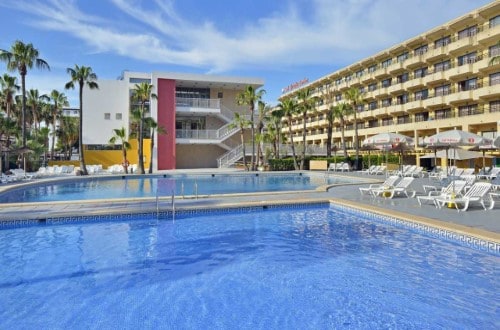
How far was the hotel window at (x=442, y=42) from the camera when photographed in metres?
37.5

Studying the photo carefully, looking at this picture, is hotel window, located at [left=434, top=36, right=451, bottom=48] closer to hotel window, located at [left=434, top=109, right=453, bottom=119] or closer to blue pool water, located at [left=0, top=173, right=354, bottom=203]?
hotel window, located at [left=434, top=109, right=453, bottom=119]

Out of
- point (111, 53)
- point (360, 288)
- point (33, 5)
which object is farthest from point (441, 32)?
point (360, 288)

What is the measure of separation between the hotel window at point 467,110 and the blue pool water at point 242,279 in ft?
102

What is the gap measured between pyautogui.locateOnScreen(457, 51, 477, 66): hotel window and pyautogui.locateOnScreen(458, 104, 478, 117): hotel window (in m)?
4.21

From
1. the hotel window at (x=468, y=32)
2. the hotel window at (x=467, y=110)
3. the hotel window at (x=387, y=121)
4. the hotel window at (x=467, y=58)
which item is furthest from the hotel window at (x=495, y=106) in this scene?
the hotel window at (x=387, y=121)

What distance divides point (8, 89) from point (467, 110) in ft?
142

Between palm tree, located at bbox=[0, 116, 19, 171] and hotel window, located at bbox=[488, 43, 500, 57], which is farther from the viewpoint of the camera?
hotel window, located at bbox=[488, 43, 500, 57]

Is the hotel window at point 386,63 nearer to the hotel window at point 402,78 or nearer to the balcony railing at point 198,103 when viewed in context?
the hotel window at point 402,78

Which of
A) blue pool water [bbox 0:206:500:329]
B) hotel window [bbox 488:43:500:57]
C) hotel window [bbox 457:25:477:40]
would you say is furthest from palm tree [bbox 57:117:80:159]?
hotel window [bbox 488:43:500:57]

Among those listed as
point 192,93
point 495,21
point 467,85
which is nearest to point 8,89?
point 192,93

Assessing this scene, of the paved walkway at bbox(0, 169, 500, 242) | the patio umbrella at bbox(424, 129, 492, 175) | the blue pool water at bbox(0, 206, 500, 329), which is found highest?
the patio umbrella at bbox(424, 129, 492, 175)

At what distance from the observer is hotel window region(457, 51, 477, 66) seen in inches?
1341

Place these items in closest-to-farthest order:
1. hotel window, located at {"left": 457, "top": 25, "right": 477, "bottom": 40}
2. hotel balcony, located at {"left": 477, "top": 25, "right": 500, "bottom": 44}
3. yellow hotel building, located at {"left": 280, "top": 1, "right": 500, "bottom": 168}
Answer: hotel balcony, located at {"left": 477, "top": 25, "right": 500, "bottom": 44} < yellow hotel building, located at {"left": 280, "top": 1, "right": 500, "bottom": 168} < hotel window, located at {"left": 457, "top": 25, "right": 477, "bottom": 40}

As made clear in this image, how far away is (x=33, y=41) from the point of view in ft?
81.2
